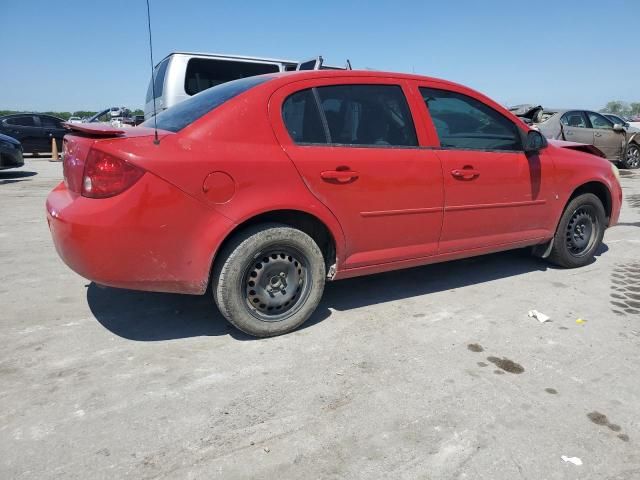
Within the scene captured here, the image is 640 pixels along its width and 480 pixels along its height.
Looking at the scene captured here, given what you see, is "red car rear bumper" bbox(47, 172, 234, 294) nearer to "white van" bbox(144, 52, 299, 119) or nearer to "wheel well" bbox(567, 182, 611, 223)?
"wheel well" bbox(567, 182, 611, 223)

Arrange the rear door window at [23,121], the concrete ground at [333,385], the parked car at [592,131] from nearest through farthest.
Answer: the concrete ground at [333,385] < the parked car at [592,131] < the rear door window at [23,121]

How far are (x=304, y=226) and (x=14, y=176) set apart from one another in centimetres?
1139

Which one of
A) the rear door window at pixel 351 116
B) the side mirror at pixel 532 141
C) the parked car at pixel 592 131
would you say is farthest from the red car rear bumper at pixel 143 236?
the parked car at pixel 592 131

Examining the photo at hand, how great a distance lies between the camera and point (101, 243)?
2783 mm

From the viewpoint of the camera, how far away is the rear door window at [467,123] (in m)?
3.82

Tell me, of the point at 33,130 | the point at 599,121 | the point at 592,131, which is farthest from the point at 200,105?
the point at 33,130

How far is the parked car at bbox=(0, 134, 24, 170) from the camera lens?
10.9m

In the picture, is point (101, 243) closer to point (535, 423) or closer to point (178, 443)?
point (178, 443)

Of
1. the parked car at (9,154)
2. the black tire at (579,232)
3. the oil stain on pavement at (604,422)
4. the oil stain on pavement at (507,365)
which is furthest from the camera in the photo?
the parked car at (9,154)

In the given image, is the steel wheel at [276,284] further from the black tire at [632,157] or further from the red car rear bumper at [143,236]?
the black tire at [632,157]

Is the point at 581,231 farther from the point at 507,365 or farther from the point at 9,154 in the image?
the point at 9,154

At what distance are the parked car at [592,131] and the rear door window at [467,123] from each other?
28.6ft

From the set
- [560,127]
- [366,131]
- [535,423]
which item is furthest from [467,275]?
[560,127]

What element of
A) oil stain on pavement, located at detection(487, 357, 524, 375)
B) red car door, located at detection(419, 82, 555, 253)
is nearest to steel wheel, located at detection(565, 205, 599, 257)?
red car door, located at detection(419, 82, 555, 253)
